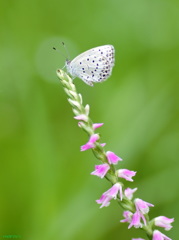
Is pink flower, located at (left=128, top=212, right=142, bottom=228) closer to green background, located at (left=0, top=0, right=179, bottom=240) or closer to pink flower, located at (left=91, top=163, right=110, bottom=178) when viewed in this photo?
pink flower, located at (left=91, top=163, right=110, bottom=178)

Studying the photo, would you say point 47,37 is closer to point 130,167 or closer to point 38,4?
point 38,4

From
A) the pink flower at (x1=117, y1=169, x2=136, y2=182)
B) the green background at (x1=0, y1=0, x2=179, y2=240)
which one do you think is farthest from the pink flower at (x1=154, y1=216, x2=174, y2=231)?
Result: the green background at (x1=0, y1=0, x2=179, y2=240)

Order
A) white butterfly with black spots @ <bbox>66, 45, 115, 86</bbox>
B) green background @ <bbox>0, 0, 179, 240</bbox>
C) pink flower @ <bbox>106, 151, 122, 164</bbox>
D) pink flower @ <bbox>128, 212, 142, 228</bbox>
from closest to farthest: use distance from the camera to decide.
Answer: pink flower @ <bbox>128, 212, 142, 228</bbox>
pink flower @ <bbox>106, 151, 122, 164</bbox>
white butterfly with black spots @ <bbox>66, 45, 115, 86</bbox>
green background @ <bbox>0, 0, 179, 240</bbox>

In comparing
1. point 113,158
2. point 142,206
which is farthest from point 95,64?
point 142,206

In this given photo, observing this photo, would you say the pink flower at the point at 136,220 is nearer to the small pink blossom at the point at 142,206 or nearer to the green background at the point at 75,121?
the small pink blossom at the point at 142,206

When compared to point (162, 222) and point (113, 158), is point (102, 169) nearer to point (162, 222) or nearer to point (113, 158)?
point (113, 158)

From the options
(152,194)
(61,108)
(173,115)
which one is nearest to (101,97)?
(61,108)
